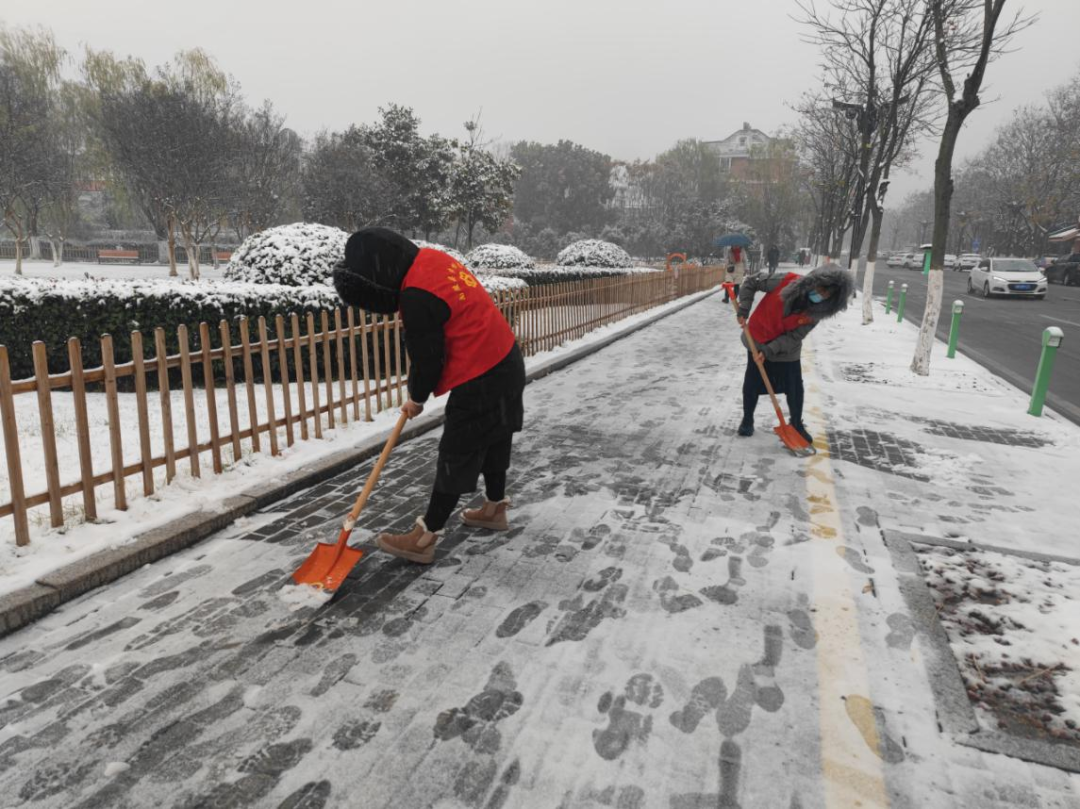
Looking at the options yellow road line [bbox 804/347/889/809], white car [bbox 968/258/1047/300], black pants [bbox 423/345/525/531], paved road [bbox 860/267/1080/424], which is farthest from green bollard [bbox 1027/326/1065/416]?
white car [bbox 968/258/1047/300]

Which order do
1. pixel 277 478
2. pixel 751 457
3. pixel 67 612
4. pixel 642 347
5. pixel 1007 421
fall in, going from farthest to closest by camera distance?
pixel 642 347, pixel 1007 421, pixel 751 457, pixel 277 478, pixel 67 612

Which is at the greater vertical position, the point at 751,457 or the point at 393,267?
the point at 393,267

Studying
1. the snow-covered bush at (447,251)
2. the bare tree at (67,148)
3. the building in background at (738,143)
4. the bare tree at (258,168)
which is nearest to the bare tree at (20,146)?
the bare tree at (67,148)

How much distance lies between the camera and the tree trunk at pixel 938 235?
859 cm

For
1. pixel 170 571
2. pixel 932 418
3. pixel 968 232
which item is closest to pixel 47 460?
pixel 170 571

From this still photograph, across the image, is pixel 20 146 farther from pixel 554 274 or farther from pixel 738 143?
pixel 738 143

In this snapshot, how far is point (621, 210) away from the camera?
195ft

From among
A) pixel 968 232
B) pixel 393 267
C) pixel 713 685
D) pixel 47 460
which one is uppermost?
pixel 968 232

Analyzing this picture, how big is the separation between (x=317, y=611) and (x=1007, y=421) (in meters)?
6.71

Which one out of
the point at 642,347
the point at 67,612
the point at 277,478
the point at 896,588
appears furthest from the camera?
the point at 642,347

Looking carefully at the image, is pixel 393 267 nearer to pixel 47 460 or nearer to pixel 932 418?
Result: pixel 47 460

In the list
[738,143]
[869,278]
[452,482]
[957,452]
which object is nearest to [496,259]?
[869,278]

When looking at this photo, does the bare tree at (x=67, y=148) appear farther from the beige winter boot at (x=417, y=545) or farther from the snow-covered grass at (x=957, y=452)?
the beige winter boot at (x=417, y=545)

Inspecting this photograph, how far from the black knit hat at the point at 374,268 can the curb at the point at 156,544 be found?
64.0 inches
